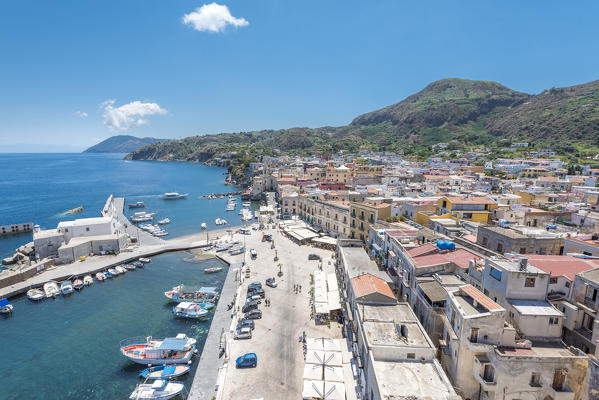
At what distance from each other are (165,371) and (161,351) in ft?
6.48

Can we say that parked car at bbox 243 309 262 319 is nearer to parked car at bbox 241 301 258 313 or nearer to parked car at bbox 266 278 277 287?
parked car at bbox 241 301 258 313

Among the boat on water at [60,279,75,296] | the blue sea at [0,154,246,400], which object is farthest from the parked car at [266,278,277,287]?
the boat on water at [60,279,75,296]

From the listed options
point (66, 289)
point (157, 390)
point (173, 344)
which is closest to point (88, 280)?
point (66, 289)

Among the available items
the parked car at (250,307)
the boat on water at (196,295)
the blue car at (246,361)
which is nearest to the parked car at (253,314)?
the parked car at (250,307)

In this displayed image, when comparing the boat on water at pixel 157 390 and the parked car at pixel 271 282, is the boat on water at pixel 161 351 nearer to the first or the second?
the boat on water at pixel 157 390

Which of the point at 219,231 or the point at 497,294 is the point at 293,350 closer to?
the point at 497,294

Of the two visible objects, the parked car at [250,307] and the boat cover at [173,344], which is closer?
the boat cover at [173,344]

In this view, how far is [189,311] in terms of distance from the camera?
31969mm

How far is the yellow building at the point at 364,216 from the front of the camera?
42.2m

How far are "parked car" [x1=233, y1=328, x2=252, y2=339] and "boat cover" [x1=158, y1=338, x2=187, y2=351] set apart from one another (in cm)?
451

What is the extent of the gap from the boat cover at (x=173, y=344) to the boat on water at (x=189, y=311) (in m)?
5.58

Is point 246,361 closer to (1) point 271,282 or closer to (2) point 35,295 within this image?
(1) point 271,282

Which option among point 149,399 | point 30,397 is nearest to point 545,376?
point 149,399

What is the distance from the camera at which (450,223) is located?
115ft
